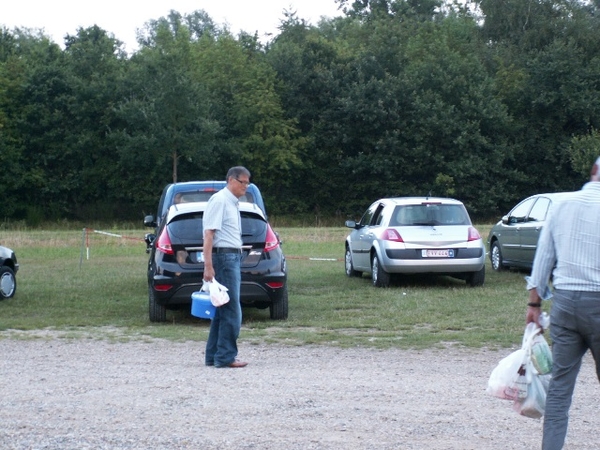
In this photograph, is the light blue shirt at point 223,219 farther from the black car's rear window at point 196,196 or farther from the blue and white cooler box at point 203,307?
the black car's rear window at point 196,196

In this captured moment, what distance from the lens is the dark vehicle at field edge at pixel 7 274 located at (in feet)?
52.1

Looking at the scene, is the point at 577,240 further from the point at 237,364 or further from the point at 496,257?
the point at 496,257

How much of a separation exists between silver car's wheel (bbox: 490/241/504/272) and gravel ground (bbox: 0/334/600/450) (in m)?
11.0

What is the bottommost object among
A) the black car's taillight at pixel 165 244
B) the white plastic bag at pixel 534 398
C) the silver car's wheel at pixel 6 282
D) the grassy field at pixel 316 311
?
the grassy field at pixel 316 311

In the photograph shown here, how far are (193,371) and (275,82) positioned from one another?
174 feet

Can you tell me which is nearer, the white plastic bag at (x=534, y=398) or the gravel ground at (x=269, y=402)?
the white plastic bag at (x=534, y=398)

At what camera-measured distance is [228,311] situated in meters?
9.27

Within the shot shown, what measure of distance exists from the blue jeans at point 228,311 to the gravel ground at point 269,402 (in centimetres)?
22

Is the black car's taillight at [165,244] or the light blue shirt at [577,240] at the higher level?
the light blue shirt at [577,240]

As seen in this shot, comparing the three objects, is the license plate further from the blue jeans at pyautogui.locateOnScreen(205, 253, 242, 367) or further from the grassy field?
the blue jeans at pyautogui.locateOnScreen(205, 253, 242, 367)

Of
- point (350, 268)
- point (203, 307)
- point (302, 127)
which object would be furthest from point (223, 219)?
point (302, 127)

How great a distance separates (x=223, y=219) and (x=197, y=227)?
12.2 feet

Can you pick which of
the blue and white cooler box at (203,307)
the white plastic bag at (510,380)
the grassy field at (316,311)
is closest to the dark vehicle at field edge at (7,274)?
the grassy field at (316,311)

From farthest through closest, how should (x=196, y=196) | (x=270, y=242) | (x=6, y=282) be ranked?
(x=196, y=196)
(x=6, y=282)
(x=270, y=242)
